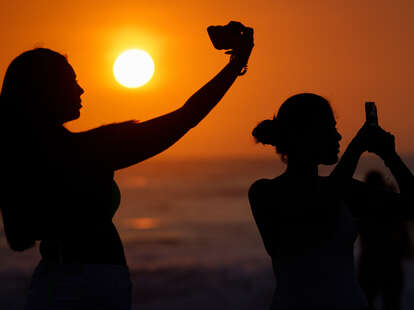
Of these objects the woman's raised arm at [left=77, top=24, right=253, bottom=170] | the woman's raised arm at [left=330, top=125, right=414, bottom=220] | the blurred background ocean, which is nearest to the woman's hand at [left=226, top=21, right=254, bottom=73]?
the woman's raised arm at [left=77, top=24, right=253, bottom=170]

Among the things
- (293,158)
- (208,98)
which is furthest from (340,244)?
(208,98)

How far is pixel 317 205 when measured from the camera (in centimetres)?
301

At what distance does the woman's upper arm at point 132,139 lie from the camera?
2570 millimetres

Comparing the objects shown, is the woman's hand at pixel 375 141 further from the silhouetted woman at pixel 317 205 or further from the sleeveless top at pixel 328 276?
the sleeveless top at pixel 328 276

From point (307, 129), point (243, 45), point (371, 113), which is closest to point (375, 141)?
point (371, 113)

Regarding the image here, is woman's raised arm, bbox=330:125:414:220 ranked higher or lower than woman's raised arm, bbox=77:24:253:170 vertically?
lower

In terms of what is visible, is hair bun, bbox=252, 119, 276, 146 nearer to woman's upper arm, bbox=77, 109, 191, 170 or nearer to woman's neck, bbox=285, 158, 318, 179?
woman's neck, bbox=285, 158, 318, 179

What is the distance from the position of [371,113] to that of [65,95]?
4.04 feet

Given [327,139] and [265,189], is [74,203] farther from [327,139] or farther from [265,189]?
[327,139]

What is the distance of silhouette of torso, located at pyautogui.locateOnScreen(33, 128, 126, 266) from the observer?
2.63 m

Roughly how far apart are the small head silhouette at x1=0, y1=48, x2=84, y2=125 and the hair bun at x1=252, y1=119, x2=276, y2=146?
91 cm

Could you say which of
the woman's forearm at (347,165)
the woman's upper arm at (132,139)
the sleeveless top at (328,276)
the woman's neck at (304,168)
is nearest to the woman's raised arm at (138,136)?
the woman's upper arm at (132,139)

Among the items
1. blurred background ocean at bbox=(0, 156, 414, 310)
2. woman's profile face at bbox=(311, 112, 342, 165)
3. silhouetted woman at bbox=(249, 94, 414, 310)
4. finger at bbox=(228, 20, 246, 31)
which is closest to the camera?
finger at bbox=(228, 20, 246, 31)

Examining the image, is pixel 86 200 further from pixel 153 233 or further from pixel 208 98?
pixel 153 233
